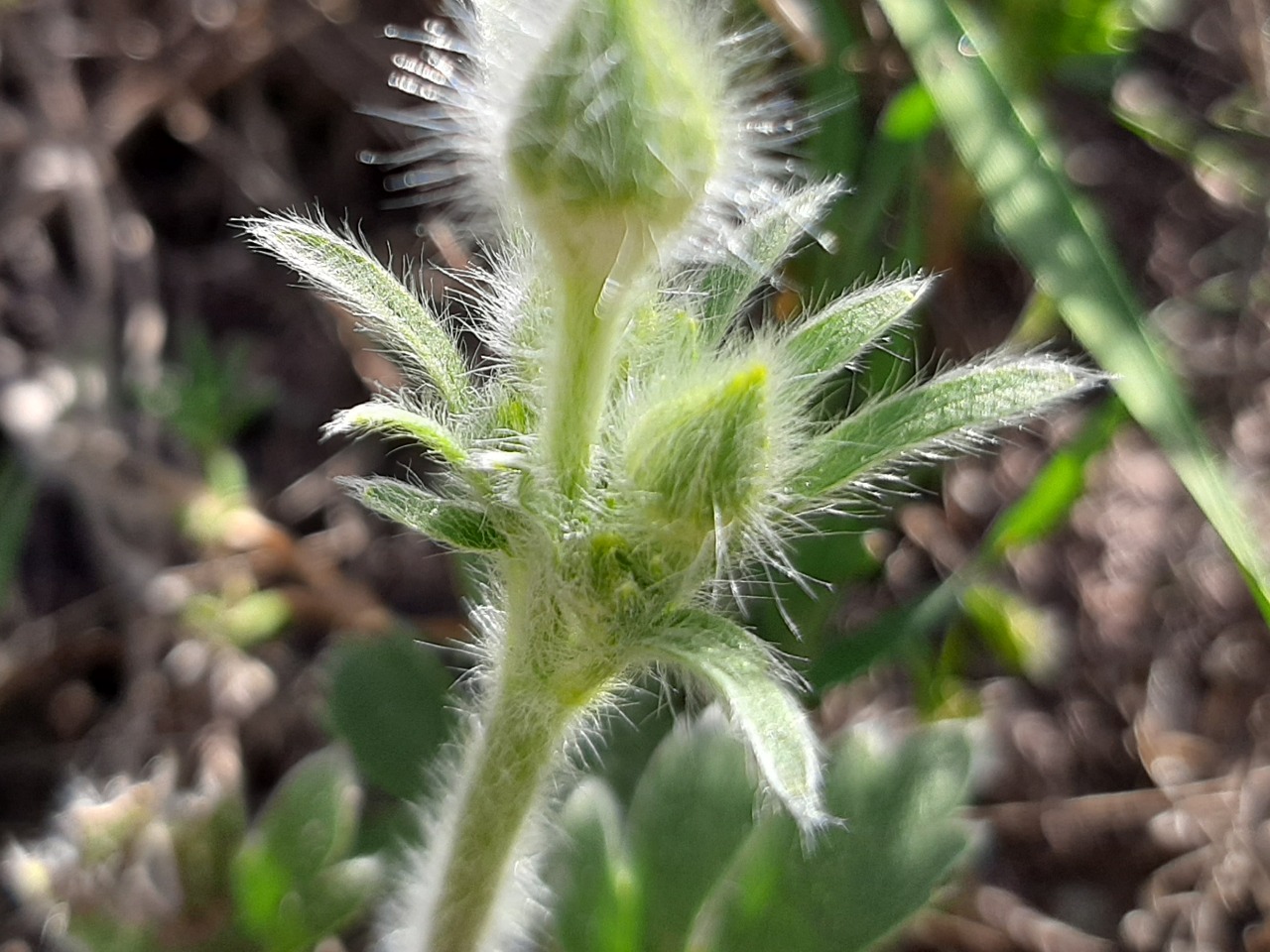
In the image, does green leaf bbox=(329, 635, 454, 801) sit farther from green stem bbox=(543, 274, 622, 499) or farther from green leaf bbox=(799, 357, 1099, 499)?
green leaf bbox=(799, 357, 1099, 499)

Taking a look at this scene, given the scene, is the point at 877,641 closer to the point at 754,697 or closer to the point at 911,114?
the point at 911,114

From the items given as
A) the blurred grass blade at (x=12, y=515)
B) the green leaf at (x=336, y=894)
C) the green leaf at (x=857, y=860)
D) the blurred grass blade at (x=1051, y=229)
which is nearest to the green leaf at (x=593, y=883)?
the green leaf at (x=857, y=860)

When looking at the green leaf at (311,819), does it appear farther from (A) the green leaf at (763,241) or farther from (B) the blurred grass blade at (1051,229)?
(B) the blurred grass blade at (1051,229)

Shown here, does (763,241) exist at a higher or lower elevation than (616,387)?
higher

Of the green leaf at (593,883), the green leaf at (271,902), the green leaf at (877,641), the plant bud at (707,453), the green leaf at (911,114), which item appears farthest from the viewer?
the green leaf at (911,114)

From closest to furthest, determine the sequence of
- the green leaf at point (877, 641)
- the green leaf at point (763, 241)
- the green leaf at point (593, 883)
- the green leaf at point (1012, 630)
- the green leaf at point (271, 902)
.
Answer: the green leaf at point (763, 241)
the green leaf at point (593, 883)
the green leaf at point (271, 902)
the green leaf at point (877, 641)
the green leaf at point (1012, 630)

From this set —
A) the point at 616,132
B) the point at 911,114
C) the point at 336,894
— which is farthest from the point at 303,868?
the point at 911,114

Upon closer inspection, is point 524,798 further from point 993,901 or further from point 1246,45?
point 1246,45
